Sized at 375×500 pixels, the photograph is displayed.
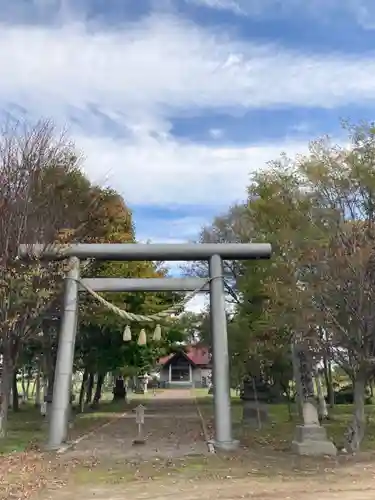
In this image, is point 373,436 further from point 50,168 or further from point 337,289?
point 50,168

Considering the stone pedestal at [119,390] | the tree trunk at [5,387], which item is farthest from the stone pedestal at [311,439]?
the stone pedestal at [119,390]

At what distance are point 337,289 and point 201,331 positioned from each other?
1976 centimetres

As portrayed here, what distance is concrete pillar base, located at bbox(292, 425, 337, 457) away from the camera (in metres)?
13.8

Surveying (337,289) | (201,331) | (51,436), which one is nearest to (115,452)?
(51,436)

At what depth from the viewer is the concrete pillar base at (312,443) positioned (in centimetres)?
1380

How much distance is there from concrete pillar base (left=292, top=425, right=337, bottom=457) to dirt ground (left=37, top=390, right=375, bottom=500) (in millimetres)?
460

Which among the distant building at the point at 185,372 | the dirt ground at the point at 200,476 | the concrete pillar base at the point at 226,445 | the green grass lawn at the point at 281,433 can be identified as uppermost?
the distant building at the point at 185,372

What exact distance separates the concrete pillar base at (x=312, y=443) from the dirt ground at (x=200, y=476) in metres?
0.46

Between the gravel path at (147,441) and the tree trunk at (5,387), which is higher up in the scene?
the tree trunk at (5,387)

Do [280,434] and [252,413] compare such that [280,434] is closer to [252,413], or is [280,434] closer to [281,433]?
[281,433]

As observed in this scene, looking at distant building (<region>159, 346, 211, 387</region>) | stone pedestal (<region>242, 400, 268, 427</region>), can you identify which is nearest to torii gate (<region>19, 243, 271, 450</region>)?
stone pedestal (<region>242, 400, 268, 427</region>)

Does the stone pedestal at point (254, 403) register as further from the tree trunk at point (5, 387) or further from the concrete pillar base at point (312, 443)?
the tree trunk at point (5, 387)

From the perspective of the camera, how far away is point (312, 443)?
13961 millimetres

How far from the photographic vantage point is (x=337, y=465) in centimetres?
1238
